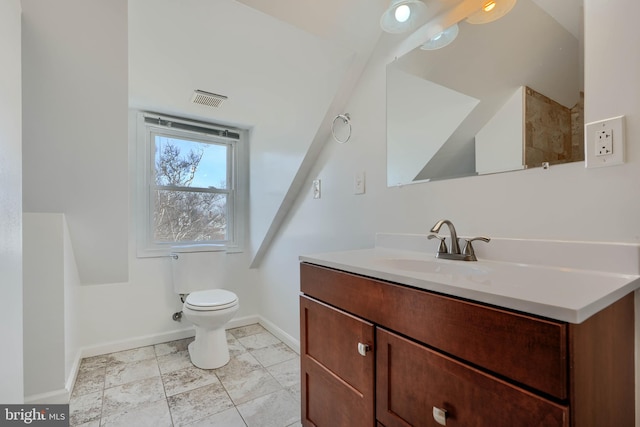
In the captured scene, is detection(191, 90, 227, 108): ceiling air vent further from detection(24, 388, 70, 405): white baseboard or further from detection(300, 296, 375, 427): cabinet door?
detection(24, 388, 70, 405): white baseboard

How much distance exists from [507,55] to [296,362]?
6.92ft

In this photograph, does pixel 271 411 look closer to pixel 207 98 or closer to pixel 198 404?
pixel 198 404

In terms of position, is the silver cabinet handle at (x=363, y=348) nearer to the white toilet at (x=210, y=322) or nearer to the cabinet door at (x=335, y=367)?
the cabinet door at (x=335, y=367)

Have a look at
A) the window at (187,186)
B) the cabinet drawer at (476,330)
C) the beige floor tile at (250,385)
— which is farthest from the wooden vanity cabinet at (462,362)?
the window at (187,186)

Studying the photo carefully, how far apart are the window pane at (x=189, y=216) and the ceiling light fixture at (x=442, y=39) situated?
2136 millimetres

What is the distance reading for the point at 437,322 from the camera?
0.71 metres

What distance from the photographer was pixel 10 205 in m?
0.92

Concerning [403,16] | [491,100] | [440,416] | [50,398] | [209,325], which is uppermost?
[403,16]

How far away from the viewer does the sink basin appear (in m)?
0.99

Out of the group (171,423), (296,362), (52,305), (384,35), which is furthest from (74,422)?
(384,35)

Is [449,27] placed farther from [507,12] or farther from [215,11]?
[215,11]

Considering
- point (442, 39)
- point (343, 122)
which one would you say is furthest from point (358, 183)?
point (442, 39)

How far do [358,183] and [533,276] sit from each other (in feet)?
3.38

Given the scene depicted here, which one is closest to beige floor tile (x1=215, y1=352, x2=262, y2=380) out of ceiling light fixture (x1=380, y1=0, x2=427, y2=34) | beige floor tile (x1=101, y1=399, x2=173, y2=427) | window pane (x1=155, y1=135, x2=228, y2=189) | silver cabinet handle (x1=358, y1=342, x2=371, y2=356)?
beige floor tile (x1=101, y1=399, x2=173, y2=427)
